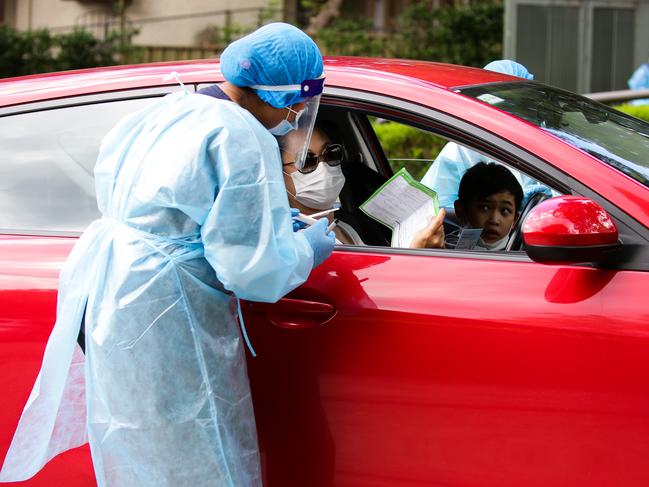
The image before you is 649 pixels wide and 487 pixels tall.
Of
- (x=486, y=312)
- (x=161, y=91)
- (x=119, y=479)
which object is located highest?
(x=161, y=91)

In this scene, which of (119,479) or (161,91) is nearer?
(119,479)

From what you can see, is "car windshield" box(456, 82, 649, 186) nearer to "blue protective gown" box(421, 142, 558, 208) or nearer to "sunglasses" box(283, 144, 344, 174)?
"blue protective gown" box(421, 142, 558, 208)

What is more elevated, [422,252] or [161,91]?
[161,91]

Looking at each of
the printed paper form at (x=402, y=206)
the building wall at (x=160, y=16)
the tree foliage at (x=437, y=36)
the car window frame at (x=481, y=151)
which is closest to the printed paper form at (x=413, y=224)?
the printed paper form at (x=402, y=206)

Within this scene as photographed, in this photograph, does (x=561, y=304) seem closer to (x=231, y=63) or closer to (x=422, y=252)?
(x=422, y=252)

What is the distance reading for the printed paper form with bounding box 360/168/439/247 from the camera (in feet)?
10.5

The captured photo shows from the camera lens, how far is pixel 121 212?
8.80ft

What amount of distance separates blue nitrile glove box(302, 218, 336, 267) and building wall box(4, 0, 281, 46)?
15155 millimetres

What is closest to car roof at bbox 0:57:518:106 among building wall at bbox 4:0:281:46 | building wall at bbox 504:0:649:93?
building wall at bbox 504:0:649:93

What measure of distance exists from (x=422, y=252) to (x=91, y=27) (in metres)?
17.0

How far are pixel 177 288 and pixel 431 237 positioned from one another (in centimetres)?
79

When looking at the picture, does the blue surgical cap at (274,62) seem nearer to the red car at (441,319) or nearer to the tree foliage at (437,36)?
the red car at (441,319)

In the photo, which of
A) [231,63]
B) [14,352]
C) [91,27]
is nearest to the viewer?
[231,63]

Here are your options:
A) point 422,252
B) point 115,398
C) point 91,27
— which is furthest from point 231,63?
point 91,27
